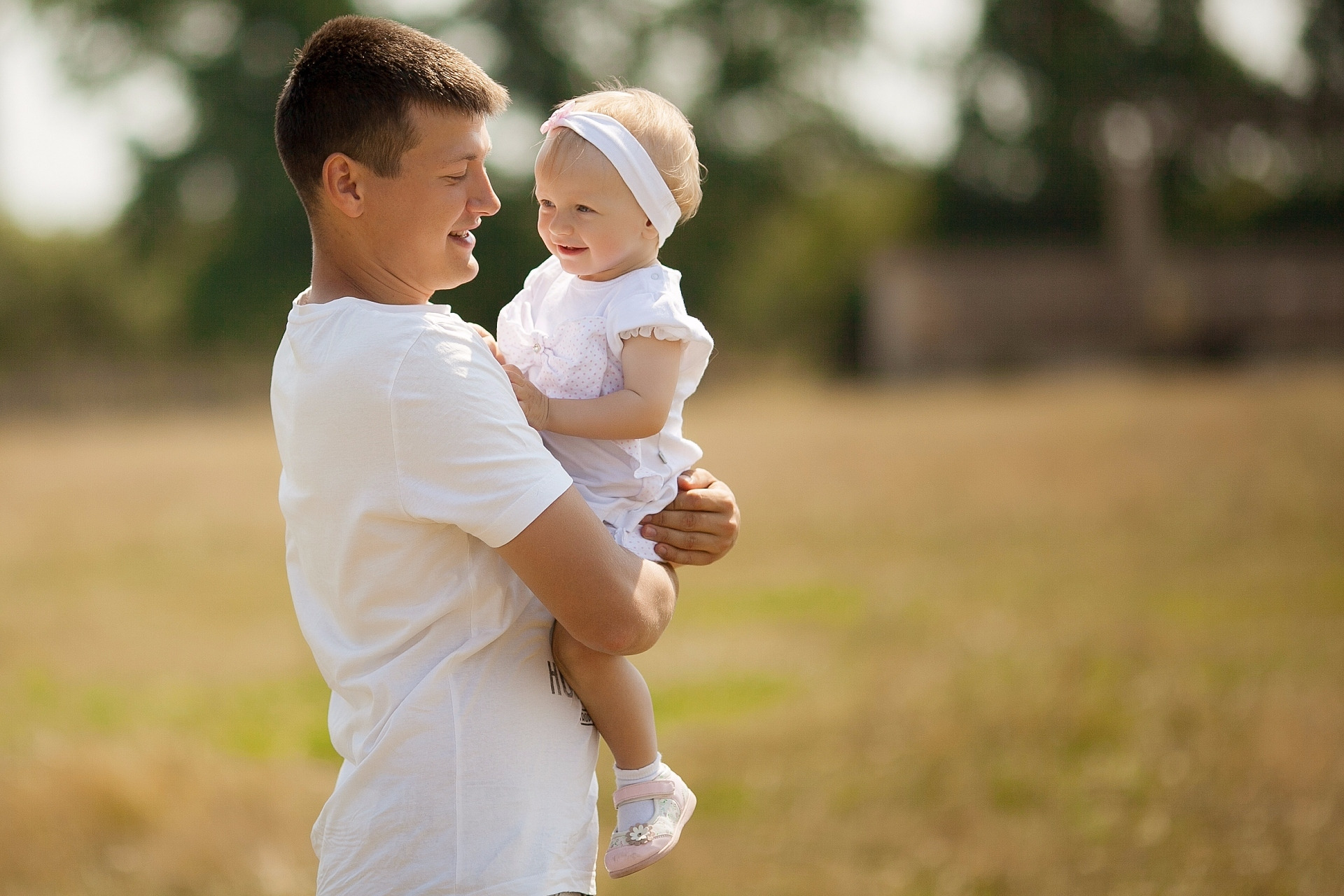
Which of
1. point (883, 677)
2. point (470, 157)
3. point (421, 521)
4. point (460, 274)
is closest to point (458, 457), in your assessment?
point (421, 521)

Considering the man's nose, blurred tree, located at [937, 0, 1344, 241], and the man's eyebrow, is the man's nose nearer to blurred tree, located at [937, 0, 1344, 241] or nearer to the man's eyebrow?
the man's eyebrow

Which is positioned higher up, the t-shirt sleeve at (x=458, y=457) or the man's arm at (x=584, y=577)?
the t-shirt sleeve at (x=458, y=457)

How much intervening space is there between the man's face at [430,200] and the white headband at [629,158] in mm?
286

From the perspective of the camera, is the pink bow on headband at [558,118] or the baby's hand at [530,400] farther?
the pink bow on headband at [558,118]

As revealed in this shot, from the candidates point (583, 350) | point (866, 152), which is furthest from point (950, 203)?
point (583, 350)

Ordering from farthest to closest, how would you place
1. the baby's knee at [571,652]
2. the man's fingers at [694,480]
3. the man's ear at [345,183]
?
the man's fingers at [694,480] < the baby's knee at [571,652] < the man's ear at [345,183]

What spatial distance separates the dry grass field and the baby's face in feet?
10.9

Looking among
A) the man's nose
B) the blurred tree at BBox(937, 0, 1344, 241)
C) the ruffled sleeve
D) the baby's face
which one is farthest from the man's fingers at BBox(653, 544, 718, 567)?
the blurred tree at BBox(937, 0, 1344, 241)

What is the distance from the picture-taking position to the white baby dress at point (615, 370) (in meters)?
2.18

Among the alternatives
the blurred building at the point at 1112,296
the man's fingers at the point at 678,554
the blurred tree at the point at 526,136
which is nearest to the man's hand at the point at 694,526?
the man's fingers at the point at 678,554

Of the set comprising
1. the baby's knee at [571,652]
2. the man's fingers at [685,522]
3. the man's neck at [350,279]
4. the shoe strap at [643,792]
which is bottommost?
the shoe strap at [643,792]

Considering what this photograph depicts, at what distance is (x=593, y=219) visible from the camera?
2260 mm

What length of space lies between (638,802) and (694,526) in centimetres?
51

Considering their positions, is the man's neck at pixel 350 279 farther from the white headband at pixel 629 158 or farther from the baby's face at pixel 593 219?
the white headband at pixel 629 158
